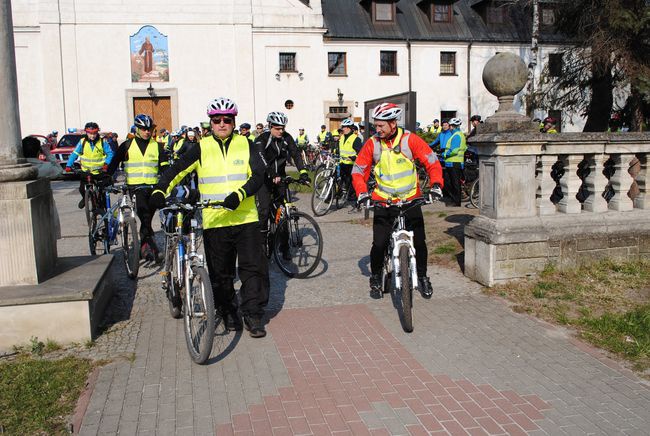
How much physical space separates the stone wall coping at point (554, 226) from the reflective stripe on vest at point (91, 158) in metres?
6.28

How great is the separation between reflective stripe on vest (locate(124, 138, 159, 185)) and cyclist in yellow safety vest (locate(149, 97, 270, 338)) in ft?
10.5

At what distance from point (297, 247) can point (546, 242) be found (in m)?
3.02

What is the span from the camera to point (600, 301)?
21.2 ft

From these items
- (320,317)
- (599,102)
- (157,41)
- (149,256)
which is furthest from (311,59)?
(320,317)

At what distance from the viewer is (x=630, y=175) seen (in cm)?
803

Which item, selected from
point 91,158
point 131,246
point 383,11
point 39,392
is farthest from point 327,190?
point 383,11

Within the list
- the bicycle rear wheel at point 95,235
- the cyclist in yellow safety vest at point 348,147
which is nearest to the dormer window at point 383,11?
the cyclist in yellow safety vest at point 348,147

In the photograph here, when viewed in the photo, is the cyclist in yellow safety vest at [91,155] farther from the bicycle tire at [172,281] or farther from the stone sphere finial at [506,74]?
the stone sphere finial at [506,74]

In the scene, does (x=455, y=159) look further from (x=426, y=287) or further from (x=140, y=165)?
(x=426, y=287)

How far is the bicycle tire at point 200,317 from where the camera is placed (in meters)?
4.89

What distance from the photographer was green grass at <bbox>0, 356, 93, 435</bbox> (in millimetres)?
4020

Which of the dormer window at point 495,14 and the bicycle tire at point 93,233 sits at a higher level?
the dormer window at point 495,14

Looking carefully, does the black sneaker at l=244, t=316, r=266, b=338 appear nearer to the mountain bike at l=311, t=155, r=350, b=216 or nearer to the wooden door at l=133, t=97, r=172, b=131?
the mountain bike at l=311, t=155, r=350, b=216

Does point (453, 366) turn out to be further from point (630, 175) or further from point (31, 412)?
point (630, 175)
